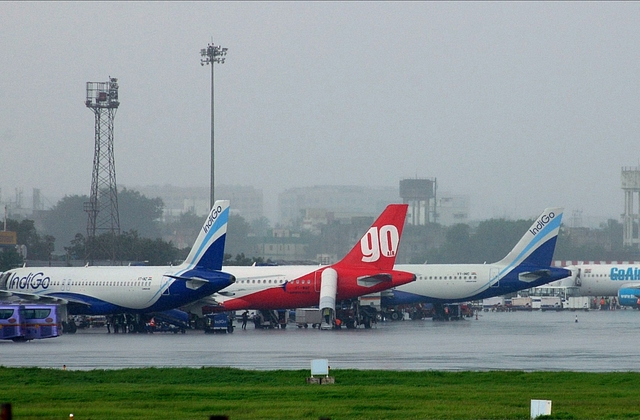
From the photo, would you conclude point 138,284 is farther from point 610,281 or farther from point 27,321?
point 610,281

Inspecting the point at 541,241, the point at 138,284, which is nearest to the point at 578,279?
the point at 541,241

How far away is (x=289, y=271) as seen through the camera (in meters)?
67.1

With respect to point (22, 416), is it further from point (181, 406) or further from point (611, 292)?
point (611, 292)

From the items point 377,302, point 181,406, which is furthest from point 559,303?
point 181,406

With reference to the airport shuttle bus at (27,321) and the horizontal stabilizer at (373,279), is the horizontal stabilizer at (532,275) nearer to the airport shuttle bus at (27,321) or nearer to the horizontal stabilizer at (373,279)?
the horizontal stabilizer at (373,279)

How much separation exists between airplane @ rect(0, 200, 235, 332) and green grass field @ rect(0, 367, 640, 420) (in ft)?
88.7

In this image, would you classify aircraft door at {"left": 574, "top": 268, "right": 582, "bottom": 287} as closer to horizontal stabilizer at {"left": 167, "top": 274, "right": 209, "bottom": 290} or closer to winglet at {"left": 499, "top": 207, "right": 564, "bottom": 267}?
winglet at {"left": 499, "top": 207, "right": 564, "bottom": 267}

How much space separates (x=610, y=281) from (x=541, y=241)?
103 feet

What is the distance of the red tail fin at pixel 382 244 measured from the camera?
217 feet

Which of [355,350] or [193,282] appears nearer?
[355,350]

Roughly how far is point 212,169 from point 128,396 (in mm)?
65673

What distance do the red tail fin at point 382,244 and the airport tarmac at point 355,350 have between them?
18.2ft

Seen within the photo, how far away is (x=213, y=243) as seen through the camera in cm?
6188

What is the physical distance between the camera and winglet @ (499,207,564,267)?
75438 millimetres
